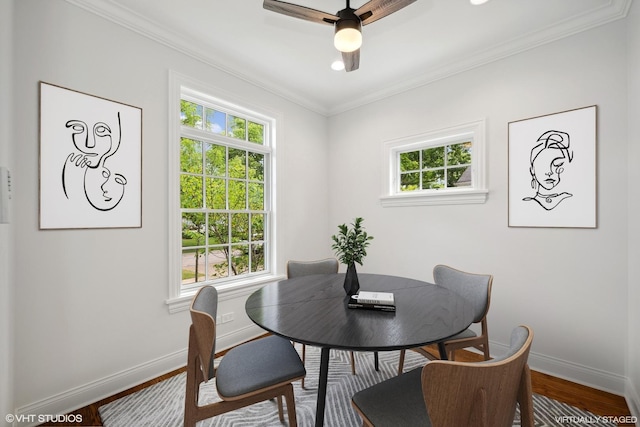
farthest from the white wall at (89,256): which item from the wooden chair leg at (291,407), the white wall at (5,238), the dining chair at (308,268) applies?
the wooden chair leg at (291,407)

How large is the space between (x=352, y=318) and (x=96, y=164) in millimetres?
2129

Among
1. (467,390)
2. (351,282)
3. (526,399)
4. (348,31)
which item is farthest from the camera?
(351,282)

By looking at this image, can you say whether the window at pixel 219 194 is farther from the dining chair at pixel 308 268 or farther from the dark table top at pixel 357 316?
the dark table top at pixel 357 316

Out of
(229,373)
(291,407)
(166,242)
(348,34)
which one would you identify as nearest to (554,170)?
(348,34)

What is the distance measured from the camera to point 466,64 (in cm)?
287

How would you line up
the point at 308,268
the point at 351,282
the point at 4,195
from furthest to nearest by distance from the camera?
the point at 308,268 < the point at 351,282 < the point at 4,195

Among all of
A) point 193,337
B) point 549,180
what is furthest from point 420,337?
point 549,180

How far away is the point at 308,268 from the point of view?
2781 mm

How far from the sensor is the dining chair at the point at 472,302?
195cm

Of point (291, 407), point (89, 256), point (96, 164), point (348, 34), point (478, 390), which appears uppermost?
point (348, 34)

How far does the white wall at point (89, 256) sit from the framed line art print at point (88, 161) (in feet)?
0.19

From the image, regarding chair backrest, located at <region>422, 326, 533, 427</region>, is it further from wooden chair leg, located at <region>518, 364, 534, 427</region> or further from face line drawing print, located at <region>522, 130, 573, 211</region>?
face line drawing print, located at <region>522, 130, 573, 211</region>

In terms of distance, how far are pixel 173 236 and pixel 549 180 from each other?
10.8 ft

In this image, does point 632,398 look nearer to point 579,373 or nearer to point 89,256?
point 579,373
